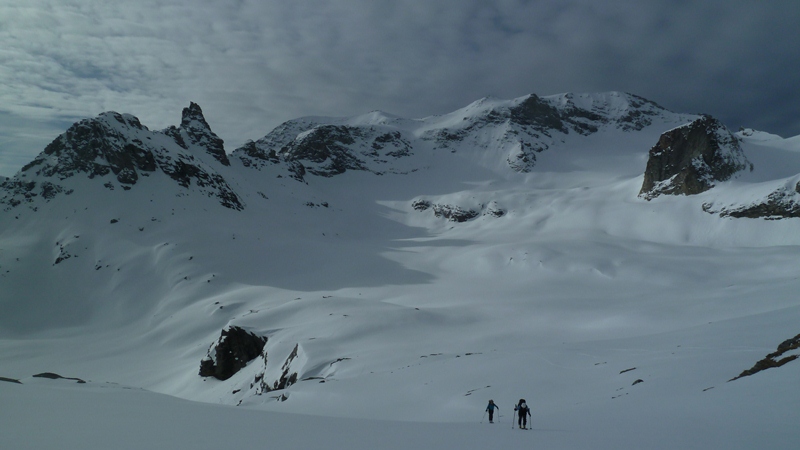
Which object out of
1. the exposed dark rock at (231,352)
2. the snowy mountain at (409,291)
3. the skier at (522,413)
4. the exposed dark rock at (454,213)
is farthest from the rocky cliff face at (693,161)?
the skier at (522,413)

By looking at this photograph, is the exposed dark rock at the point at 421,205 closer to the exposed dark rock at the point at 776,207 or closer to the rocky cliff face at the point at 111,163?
the rocky cliff face at the point at 111,163

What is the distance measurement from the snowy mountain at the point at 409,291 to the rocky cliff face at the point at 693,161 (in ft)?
1.50

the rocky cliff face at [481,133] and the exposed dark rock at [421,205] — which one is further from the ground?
the rocky cliff face at [481,133]

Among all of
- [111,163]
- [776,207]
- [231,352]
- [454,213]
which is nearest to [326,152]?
[454,213]

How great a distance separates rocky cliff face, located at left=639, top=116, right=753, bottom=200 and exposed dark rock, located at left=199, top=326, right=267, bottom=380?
80840 mm

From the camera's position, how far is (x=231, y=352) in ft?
Answer: 104

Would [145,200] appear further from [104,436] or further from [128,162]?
[104,436]

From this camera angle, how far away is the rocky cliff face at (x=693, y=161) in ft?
255

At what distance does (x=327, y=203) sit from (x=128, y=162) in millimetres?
47527

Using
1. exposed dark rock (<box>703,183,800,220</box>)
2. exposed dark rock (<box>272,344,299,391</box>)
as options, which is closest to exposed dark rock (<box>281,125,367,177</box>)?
exposed dark rock (<box>703,183,800,220</box>)

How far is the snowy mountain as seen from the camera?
11711 mm

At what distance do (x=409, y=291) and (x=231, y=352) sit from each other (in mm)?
24010

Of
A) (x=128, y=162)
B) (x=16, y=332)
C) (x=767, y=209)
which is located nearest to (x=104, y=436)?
(x=16, y=332)

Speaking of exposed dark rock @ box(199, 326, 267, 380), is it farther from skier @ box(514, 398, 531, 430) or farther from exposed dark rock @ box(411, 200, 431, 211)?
exposed dark rock @ box(411, 200, 431, 211)
